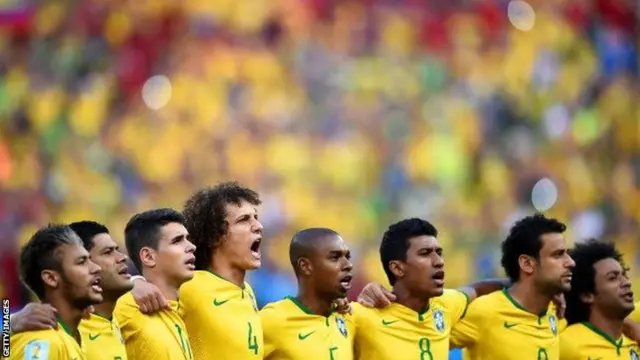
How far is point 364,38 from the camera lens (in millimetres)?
16875

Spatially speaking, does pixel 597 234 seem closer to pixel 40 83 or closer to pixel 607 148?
pixel 607 148

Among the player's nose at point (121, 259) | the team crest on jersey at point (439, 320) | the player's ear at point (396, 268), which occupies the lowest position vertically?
the team crest on jersey at point (439, 320)

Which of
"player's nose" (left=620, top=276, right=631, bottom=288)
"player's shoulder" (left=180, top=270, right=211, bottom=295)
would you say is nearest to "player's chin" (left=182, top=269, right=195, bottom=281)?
"player's shoulder" (left=180, top=270, right=211, bottom=295)

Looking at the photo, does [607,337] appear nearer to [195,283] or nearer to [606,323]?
[606,323]

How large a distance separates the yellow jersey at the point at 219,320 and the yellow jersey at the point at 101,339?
525 mm

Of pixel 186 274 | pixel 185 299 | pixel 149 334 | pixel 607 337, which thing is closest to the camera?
pixel 149 334

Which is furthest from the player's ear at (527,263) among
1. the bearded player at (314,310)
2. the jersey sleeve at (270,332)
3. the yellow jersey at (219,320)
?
the yellow jersey at (219,320)

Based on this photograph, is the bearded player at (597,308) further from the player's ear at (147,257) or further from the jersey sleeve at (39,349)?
the jersey sleeve at (39,349)

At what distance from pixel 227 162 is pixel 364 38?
2.53 metres

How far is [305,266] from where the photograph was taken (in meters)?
7.46

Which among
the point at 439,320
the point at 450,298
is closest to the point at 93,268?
the point at 439,320

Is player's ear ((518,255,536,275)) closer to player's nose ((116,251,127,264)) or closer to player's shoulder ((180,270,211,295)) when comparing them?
player's shoulder ((180,270,211,295))

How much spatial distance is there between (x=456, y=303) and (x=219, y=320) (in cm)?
159

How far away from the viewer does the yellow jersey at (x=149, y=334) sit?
22.0 ft
